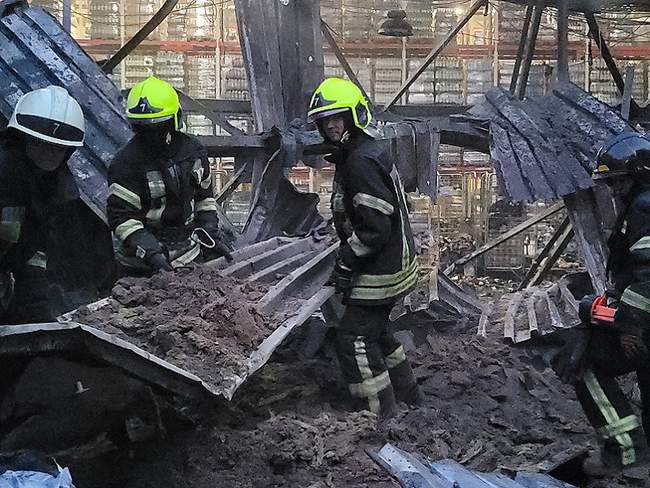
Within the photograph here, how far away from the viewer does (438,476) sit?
3.49 metres

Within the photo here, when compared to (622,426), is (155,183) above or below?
above

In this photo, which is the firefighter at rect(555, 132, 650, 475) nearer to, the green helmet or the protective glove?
the protective glove

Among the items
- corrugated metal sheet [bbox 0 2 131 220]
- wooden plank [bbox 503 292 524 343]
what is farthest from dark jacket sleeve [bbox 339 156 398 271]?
wooden plank [bbox 503 292 524 343]

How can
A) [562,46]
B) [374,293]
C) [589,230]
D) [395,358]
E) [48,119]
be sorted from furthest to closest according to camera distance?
[562,46], [589,230], [395,358], [374,293], [48,119]

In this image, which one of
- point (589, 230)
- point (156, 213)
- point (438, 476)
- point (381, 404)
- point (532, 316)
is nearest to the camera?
point (438, 476)

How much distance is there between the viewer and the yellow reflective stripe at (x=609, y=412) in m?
4.56

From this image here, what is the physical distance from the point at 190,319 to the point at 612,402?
252cm

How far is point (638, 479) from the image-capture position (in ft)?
14.6

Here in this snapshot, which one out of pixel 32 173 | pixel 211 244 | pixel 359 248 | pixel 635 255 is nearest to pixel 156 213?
pixel 211 244

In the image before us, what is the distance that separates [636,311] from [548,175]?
3487 mm

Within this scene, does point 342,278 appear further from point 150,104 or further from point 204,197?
point 150,104

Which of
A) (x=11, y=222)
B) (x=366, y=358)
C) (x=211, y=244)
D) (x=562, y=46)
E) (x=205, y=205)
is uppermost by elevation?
(x=562, y=46)

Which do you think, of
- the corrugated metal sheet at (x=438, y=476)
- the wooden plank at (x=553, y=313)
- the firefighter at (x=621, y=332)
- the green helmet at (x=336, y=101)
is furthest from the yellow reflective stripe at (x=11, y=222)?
the wooden plank at (x=553, y=313)

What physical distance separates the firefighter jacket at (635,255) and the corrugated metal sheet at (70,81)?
11.9 feet
